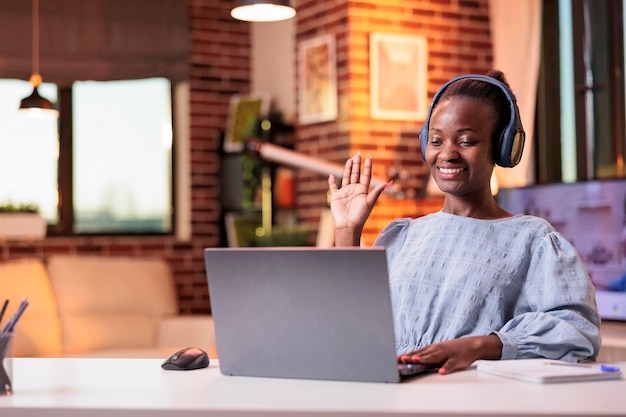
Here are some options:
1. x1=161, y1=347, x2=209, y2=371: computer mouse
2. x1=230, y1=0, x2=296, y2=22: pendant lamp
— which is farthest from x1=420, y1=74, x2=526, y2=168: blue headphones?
x1=230, y1=0, x2=296, y2=22: pendant lamp

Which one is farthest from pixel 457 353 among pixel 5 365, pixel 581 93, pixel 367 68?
pixel 581 93

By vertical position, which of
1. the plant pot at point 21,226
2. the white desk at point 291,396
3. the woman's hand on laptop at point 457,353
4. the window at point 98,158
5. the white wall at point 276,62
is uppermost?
the white wall at point 276,62

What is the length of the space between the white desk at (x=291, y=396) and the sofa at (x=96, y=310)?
381 cm

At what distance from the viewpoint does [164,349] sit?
561 centimetres

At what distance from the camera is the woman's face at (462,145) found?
6.42ft

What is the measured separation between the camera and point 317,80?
230 inches

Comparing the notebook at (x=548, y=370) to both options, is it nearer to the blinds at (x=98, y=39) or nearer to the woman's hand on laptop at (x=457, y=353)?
the woman's hand on laptop at (x=457, y=353)

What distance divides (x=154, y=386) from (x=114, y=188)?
204 inches

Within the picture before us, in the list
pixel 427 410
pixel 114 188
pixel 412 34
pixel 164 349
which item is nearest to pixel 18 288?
pixel 164 349

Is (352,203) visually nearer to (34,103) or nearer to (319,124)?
(34,103)

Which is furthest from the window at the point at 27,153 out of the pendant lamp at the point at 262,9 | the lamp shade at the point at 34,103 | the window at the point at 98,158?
the pendant lamp at the point at 262,9

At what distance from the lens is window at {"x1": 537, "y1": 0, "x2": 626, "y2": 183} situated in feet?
17.7

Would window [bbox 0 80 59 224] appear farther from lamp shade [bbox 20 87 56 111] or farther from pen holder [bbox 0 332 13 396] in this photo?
pen holder [bbox 0 332 13 396]

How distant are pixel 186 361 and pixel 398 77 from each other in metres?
4.07
